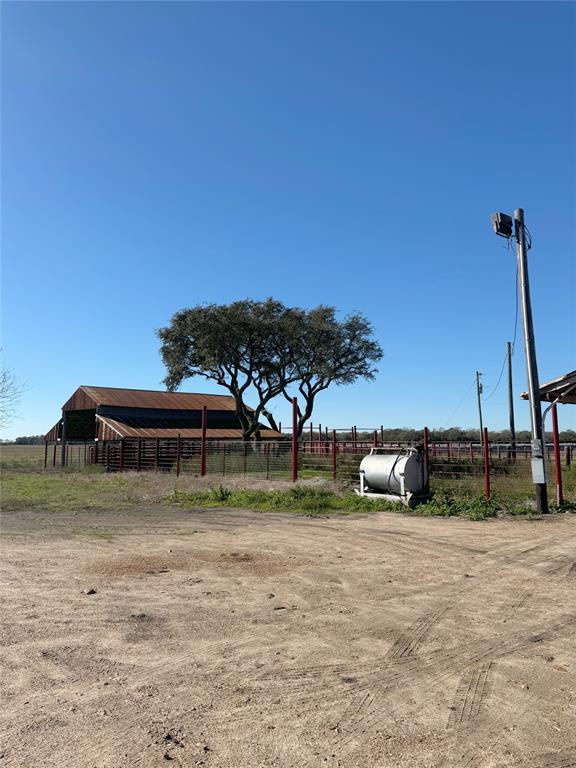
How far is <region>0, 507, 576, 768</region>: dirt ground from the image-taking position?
340cm

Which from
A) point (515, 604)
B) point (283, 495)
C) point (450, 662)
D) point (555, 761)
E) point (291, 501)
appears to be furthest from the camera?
point (283, 495)

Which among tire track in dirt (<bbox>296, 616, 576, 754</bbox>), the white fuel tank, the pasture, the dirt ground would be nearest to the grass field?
the white fuel tank

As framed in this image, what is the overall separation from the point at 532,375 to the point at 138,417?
43216mm

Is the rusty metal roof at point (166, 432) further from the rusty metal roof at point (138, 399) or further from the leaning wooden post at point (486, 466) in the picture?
the leaning wooden post at point (486, 466)

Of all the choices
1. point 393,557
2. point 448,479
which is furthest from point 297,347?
point 393,557

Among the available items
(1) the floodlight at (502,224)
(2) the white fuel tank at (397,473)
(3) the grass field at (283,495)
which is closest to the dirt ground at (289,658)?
(3) the grass field at (283,495)

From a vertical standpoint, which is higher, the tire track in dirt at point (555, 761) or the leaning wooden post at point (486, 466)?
the leaning wooden post at point (486, 466)

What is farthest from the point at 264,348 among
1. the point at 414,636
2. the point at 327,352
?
the point at 414,636

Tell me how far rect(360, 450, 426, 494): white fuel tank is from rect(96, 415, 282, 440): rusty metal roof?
2993 centimetres

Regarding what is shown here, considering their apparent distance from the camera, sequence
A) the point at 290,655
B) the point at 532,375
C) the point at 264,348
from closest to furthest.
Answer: the point at 290,655 → the point at 532,375 → the point at 264,348

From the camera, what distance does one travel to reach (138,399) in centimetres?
5462

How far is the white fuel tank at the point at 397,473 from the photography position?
15.5 meters

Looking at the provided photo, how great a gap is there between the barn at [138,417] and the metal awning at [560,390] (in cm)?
3484

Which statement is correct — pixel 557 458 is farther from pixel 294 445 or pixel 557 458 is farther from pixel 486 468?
pixel 294 445
